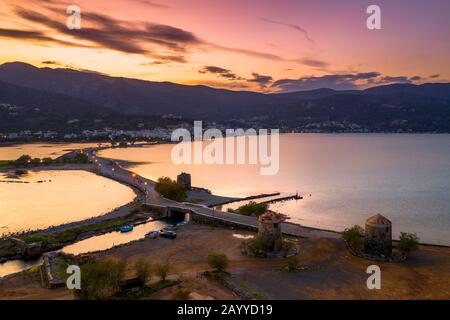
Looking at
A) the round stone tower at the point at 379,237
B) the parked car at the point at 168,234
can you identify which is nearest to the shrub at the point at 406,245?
the round stone tower at the point at 379,237

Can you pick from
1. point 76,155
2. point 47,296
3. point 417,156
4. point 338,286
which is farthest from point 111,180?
point 417,156

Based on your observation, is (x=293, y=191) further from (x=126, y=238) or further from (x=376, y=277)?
(x=376, y=277)

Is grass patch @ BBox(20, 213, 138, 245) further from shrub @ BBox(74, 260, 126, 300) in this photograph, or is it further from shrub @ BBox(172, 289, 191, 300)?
shrub @ BBox(172, 289, 191, 300)

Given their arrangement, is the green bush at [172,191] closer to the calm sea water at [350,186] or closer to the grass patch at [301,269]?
the calm sea water at [350,186]

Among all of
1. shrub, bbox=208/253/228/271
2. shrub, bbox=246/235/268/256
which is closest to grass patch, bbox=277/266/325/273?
shrub, bbox=246/235/268/256
